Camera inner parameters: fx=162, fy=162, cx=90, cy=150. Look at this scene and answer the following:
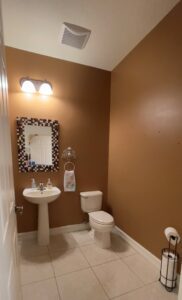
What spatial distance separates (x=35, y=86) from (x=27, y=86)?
4.3 inches

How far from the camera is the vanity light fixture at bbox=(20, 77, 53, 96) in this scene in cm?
223

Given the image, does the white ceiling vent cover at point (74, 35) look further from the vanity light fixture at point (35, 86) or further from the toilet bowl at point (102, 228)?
the toilet bowl at point (102, 228)

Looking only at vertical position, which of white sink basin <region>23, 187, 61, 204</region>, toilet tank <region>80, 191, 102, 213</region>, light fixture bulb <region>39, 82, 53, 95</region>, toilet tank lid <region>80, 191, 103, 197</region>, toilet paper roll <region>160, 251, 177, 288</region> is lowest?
toilet paper roll <region>160, 251, 177, 288</region>

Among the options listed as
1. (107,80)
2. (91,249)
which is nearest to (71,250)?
(91,249)

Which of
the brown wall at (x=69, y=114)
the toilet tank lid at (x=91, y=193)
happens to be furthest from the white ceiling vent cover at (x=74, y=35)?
the toilet tank lid at (x=91, y=193)

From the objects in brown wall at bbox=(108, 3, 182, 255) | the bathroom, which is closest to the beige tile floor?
the bathroom

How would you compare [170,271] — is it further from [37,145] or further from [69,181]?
[37,145]

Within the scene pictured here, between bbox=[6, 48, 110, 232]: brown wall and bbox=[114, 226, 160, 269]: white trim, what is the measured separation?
68 cm

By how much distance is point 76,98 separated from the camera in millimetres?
2586

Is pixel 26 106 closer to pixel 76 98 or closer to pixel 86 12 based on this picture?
pixel 76 98

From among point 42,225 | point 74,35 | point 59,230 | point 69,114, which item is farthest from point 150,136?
point 59,230

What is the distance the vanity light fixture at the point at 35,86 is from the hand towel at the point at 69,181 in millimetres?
1237

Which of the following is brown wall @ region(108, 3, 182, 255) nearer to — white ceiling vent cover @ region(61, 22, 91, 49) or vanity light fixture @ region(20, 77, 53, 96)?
white ceiling vent cover @ region(61, 22, 91, 49)

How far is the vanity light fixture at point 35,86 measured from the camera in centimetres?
223
